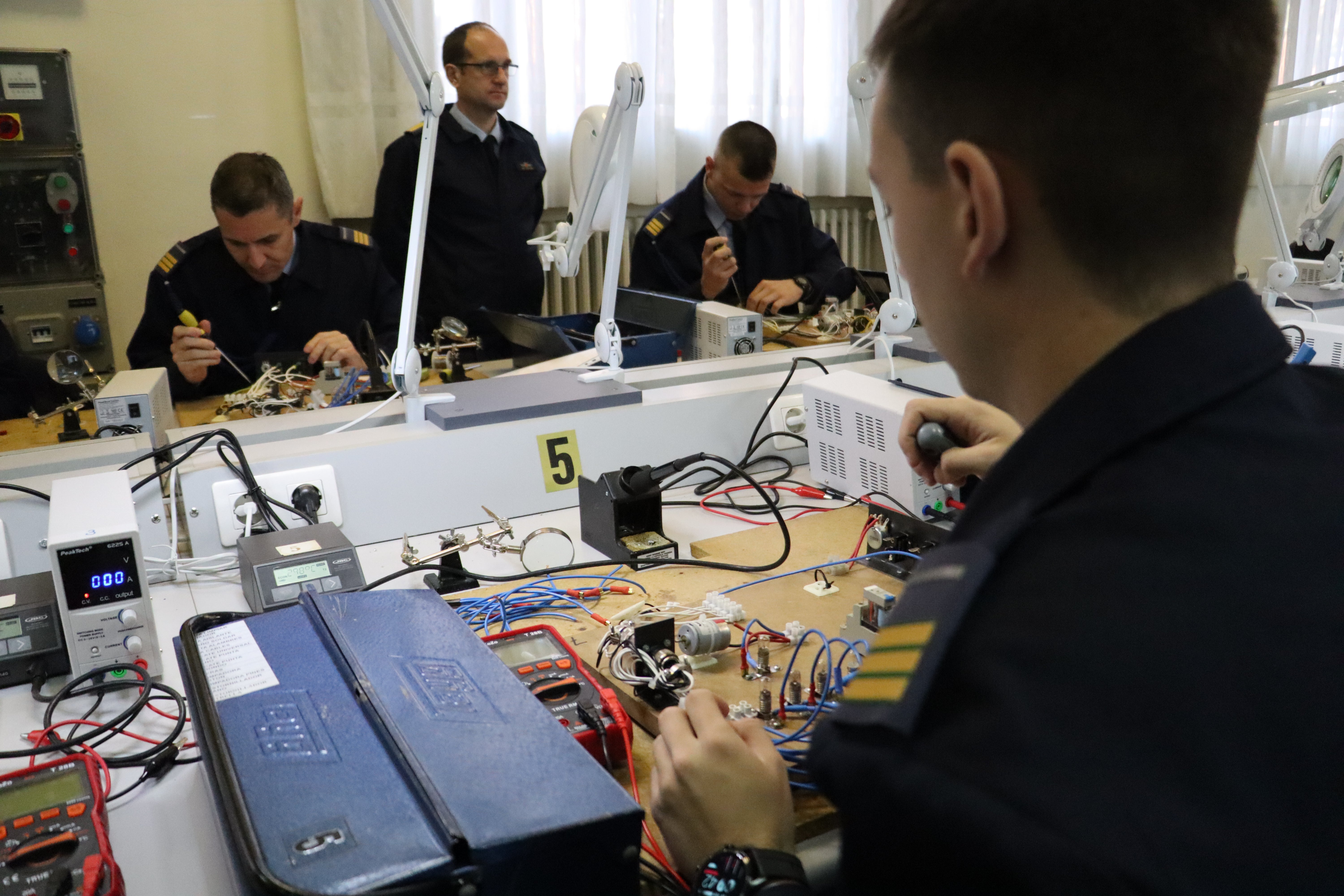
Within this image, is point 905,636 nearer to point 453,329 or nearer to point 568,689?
point 568,689

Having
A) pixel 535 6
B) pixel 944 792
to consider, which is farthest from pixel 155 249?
pixel 944 792

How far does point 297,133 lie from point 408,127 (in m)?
0.44

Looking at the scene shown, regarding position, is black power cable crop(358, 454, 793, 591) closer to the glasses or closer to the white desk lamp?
the white desk lamp

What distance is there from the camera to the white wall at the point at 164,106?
12.0 feet

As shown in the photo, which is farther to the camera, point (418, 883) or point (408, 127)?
point (408, 127)

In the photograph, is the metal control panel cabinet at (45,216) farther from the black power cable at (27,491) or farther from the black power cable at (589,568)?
the black power cable at (589,568)

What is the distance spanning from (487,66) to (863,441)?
255cm

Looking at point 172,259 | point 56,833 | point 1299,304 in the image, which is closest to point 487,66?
point 172,259

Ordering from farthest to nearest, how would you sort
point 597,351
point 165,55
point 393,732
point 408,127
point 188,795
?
point 408,127, point 165,55, point 597,351, point 188,795, point 393,732

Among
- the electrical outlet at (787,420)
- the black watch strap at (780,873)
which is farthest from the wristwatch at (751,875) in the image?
the electrical outlet at (787,420)

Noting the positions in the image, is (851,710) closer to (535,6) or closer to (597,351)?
(597,351)

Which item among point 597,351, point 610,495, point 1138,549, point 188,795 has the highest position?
point 1138,549

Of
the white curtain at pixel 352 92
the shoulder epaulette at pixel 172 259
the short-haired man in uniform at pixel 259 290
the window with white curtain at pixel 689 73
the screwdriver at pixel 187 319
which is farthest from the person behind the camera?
the window with white curtain at pixel 689 73

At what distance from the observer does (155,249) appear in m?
3.90
